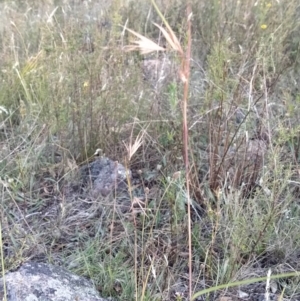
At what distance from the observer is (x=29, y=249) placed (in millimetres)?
1854

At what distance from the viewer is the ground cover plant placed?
5.78 feet

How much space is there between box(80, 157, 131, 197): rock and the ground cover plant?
5 cm

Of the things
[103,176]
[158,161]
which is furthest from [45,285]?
[158,161]

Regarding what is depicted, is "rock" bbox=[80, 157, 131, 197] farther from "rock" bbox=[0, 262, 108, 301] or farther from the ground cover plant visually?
"rock" bbox=[0, 262, 108, 301]

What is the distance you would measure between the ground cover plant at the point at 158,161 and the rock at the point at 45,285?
94 mm

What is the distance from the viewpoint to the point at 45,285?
1.51 m

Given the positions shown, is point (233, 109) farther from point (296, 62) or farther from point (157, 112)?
point (296, 62)

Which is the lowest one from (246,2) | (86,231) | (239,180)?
(86,231)

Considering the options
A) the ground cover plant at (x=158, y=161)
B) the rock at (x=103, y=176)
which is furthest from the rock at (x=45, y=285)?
the rock at (x=103, y=176)

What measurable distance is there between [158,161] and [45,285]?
34.4 inches

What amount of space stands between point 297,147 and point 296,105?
0.70 feet

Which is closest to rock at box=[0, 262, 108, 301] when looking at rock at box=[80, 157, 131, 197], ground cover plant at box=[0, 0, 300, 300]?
ground cover plant at box=[0, 0, 300, 300]

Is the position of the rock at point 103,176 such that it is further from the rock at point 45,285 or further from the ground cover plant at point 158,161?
the rock at point 45,285

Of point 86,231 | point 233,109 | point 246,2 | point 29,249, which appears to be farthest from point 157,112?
point 246,2
